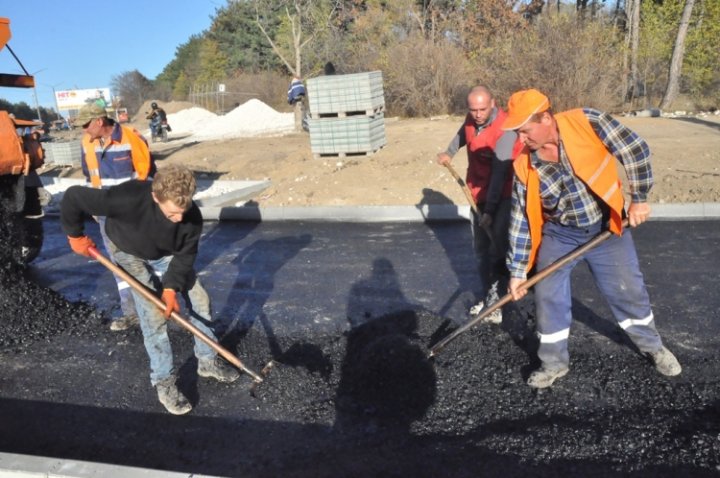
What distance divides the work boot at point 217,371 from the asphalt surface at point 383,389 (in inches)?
2.8

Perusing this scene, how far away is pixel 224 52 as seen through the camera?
45.8 m

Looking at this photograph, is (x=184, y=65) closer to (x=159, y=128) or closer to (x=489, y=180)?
(x=159, y=128)

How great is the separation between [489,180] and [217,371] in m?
2.35

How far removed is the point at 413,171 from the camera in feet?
33.0

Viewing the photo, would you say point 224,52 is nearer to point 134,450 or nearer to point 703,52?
point 703,52

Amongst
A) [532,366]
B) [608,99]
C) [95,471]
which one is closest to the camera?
[95,471]

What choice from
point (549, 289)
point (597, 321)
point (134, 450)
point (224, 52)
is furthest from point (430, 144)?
point (224, 52)

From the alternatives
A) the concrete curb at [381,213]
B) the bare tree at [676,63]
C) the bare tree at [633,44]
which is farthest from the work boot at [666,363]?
the bare tree at [633,44]

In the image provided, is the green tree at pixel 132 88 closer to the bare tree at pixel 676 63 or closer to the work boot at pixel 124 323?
the bare tree at pixel 676 63

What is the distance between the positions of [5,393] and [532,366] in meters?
3.55

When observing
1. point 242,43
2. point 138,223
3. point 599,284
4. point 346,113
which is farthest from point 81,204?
point 242,43

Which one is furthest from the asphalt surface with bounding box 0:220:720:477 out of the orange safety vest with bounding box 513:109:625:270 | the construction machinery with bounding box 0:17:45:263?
the construction machinery with bounding box 0:17:45:263

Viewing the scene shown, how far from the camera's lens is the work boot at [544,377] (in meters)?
3.54

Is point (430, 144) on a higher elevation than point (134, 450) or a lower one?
higher
